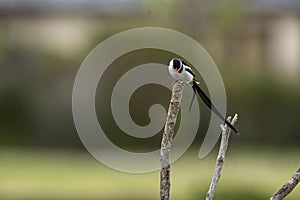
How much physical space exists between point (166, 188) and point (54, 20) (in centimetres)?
948

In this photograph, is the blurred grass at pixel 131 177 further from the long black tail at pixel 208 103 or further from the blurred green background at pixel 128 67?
A: the long black tail at pixel 208 103

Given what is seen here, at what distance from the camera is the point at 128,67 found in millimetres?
8680

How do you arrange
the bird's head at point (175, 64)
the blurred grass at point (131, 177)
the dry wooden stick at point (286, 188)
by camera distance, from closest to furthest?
the dry wooden stick at point (286, 188) → the bird's head at point (175, 64) → the blurred grass at point (131, 177)

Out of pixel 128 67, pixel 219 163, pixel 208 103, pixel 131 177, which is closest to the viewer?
pixel 219 163

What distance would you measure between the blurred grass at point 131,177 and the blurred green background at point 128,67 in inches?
0.9

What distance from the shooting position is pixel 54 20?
10344 millimetres

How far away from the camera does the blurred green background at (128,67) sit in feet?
26.8

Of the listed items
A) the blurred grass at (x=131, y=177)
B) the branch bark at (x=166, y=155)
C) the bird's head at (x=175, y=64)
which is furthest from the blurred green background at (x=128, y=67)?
the branch bark at (x=166, y=155)

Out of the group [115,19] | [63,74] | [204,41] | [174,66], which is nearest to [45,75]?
[63,74]

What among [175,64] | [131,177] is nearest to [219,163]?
[175,64]

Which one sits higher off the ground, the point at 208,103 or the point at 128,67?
the point at 128,67

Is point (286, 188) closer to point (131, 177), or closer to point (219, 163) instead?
point (219, 163)

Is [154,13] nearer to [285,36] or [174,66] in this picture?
[285,36]

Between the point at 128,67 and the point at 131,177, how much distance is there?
5.27ft
